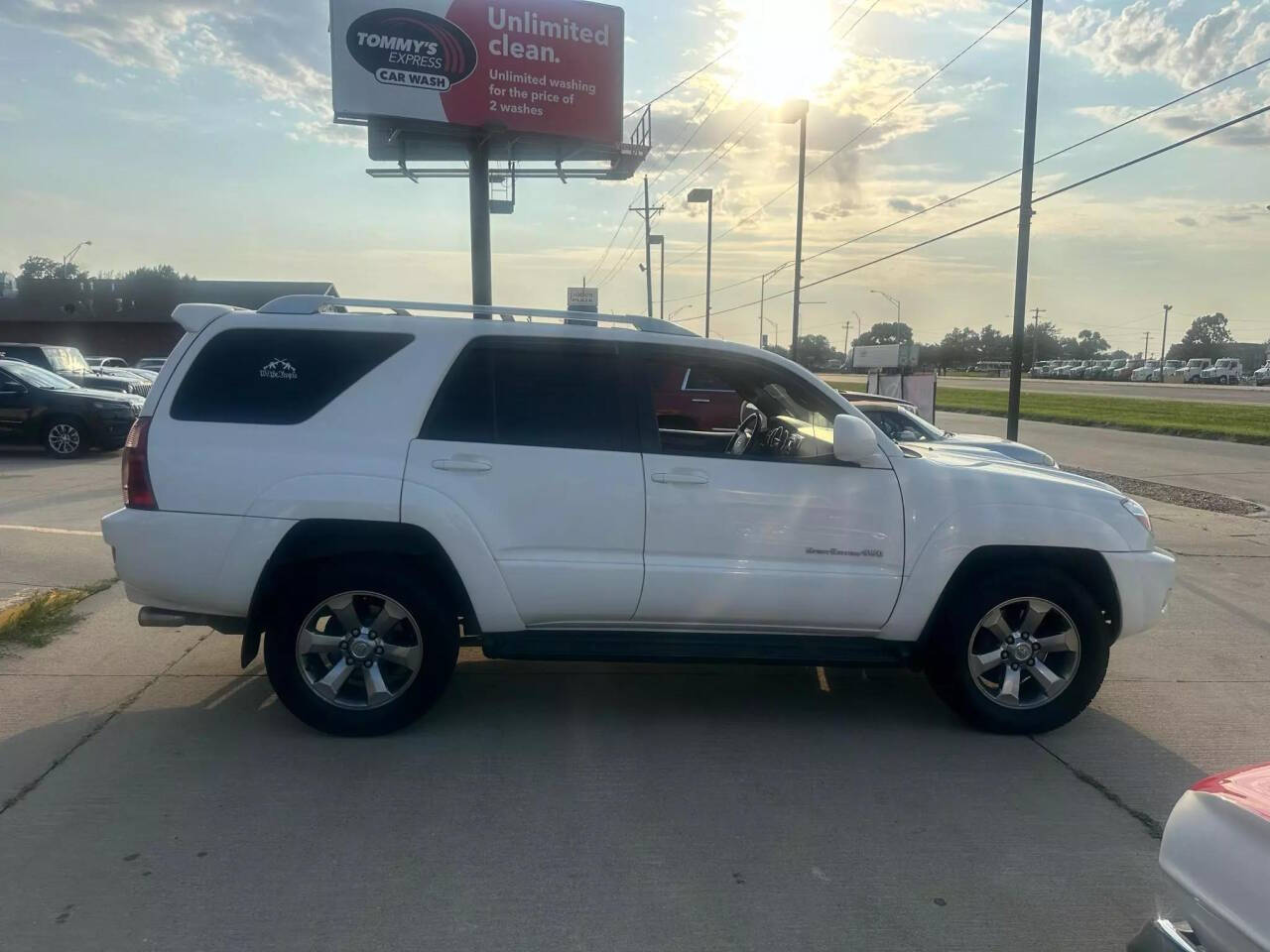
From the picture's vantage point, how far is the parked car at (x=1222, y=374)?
81875 millimetres

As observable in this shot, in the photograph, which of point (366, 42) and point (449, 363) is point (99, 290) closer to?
point (366, 42)

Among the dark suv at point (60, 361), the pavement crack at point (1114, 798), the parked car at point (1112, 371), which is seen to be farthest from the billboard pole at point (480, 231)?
the parked car at point (1112, 371)

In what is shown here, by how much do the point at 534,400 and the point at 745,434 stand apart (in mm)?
1443

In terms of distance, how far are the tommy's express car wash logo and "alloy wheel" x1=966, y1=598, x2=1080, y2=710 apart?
23856 mm

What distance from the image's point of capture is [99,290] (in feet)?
176

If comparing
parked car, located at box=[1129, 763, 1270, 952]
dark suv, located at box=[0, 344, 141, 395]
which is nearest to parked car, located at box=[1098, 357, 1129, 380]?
dark suv, located at box=[0, 344, 141, 395]

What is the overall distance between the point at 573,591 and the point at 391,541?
89 centimetres

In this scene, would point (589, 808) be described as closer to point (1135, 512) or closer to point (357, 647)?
point (357, 647)

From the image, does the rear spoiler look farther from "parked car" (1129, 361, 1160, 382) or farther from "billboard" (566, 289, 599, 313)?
"parked car" (1129, 361, 1160, 382)

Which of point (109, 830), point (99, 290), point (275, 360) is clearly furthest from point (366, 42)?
point (99, 290)

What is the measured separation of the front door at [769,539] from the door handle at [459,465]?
795 mm

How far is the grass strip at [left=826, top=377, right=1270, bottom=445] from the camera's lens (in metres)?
25.4

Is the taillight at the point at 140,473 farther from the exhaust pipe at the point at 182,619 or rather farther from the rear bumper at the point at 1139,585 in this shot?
the rear bumper at the point at 1139,585

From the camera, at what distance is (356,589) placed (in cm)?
470
